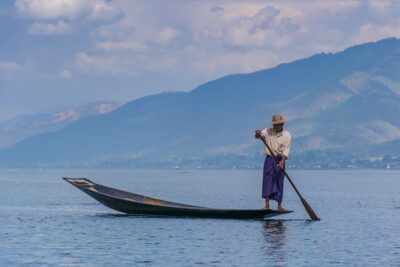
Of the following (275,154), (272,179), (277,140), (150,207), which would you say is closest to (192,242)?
(272,179)

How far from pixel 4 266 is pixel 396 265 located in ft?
41.5

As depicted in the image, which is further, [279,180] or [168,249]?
[279,180]

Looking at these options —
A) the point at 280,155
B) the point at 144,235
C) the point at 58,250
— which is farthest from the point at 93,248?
the point at 280,155

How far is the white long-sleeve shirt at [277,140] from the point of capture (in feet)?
146

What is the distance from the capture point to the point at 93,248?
124 feet

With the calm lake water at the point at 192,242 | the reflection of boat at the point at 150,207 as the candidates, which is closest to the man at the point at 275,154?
the reflection of boat at the point at 150,207

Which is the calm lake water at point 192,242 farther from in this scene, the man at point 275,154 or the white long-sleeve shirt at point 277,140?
the white long-sleeve shirt at point 277,140

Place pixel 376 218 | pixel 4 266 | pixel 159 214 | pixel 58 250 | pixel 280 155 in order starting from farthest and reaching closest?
pixel 376 218
pixel 159 214
pixel 280 155
pixel 58 250
pixel 4 266

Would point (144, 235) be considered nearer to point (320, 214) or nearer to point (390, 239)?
point (390, 239)

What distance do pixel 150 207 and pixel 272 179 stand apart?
305 inches

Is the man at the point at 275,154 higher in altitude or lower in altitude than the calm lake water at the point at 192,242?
higher

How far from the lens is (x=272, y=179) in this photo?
4544 centimetres

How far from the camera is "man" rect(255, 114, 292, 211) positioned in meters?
44.5

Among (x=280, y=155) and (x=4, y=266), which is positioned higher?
(x=280, y=155)
